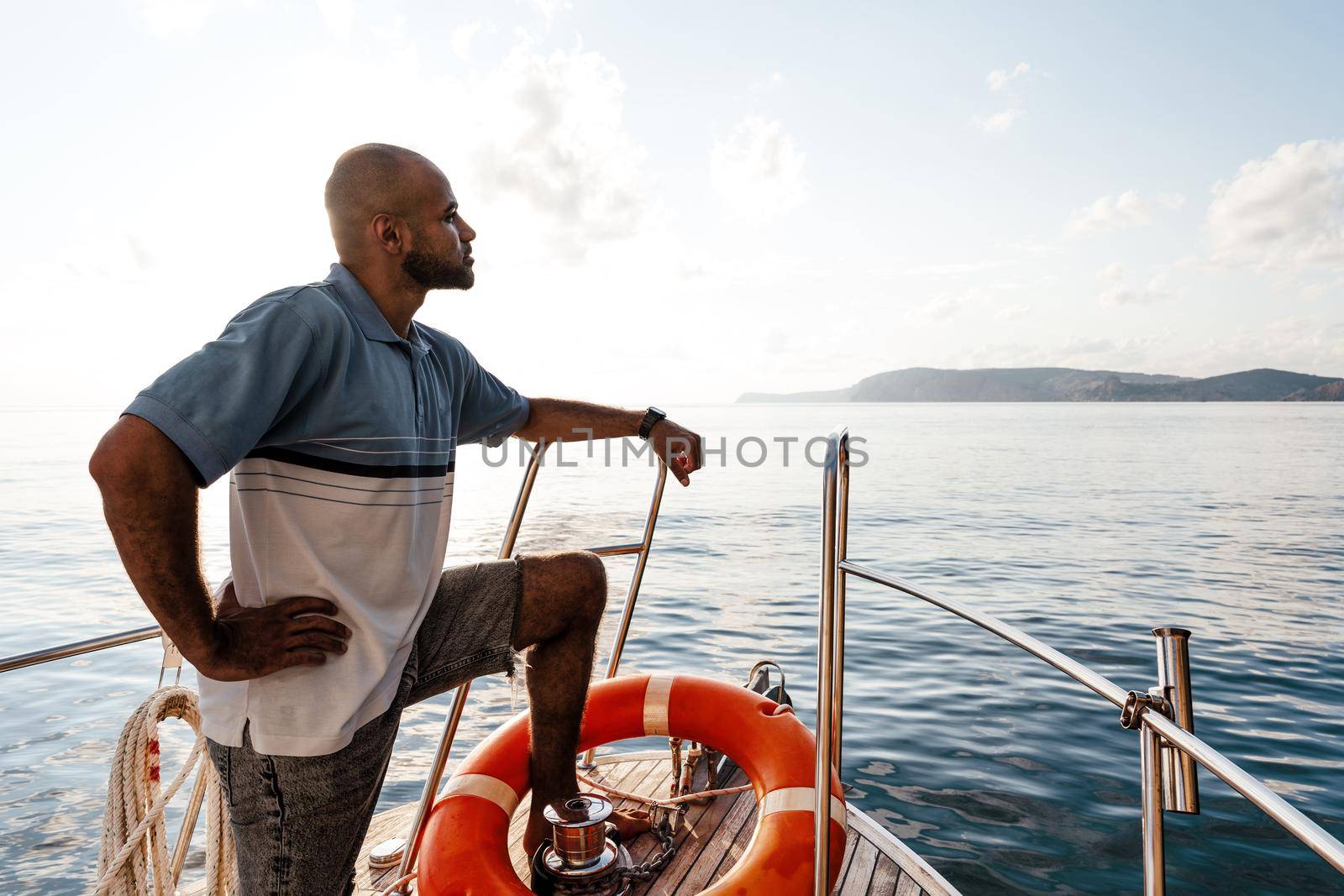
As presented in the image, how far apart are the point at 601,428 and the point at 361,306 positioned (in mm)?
736

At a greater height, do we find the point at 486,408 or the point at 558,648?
the point at 486,408

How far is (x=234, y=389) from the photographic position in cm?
102

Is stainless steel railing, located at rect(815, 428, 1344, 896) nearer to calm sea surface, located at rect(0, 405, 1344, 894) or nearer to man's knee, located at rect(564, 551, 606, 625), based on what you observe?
man's knee, located at rect(564, 551, 606, 625)

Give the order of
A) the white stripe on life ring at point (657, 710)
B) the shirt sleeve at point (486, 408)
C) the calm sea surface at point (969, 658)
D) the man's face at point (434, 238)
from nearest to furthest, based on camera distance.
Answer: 1. the man's face at point (434, 238)
2. the shirt sleeve at point (486, 408)
3. the white stripe on life ring at point (657, 710)
4. the calm sea surface at point (969, 658)

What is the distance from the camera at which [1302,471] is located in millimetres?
19875

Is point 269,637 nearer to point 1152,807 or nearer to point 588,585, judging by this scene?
point 588,585

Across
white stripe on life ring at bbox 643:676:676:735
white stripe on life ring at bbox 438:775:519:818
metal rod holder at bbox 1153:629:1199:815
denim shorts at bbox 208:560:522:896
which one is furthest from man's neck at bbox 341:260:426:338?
metal rod holder at bbox 1153:629:1199:815

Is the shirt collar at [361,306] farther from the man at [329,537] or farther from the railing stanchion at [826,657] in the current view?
the railing stanchion at [826,657]

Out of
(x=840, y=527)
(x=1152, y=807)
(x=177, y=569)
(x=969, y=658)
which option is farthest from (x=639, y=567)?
(x=969, y=658)

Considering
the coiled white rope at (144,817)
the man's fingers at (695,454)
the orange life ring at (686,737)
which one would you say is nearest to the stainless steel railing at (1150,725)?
the orange life ring at (686,737)

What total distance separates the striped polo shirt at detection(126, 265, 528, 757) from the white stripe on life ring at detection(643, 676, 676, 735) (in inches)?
32.5

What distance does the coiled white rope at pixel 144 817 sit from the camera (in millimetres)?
1337

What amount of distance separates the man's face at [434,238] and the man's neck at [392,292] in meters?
0.02

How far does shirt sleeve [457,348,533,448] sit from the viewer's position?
1.74 metres
